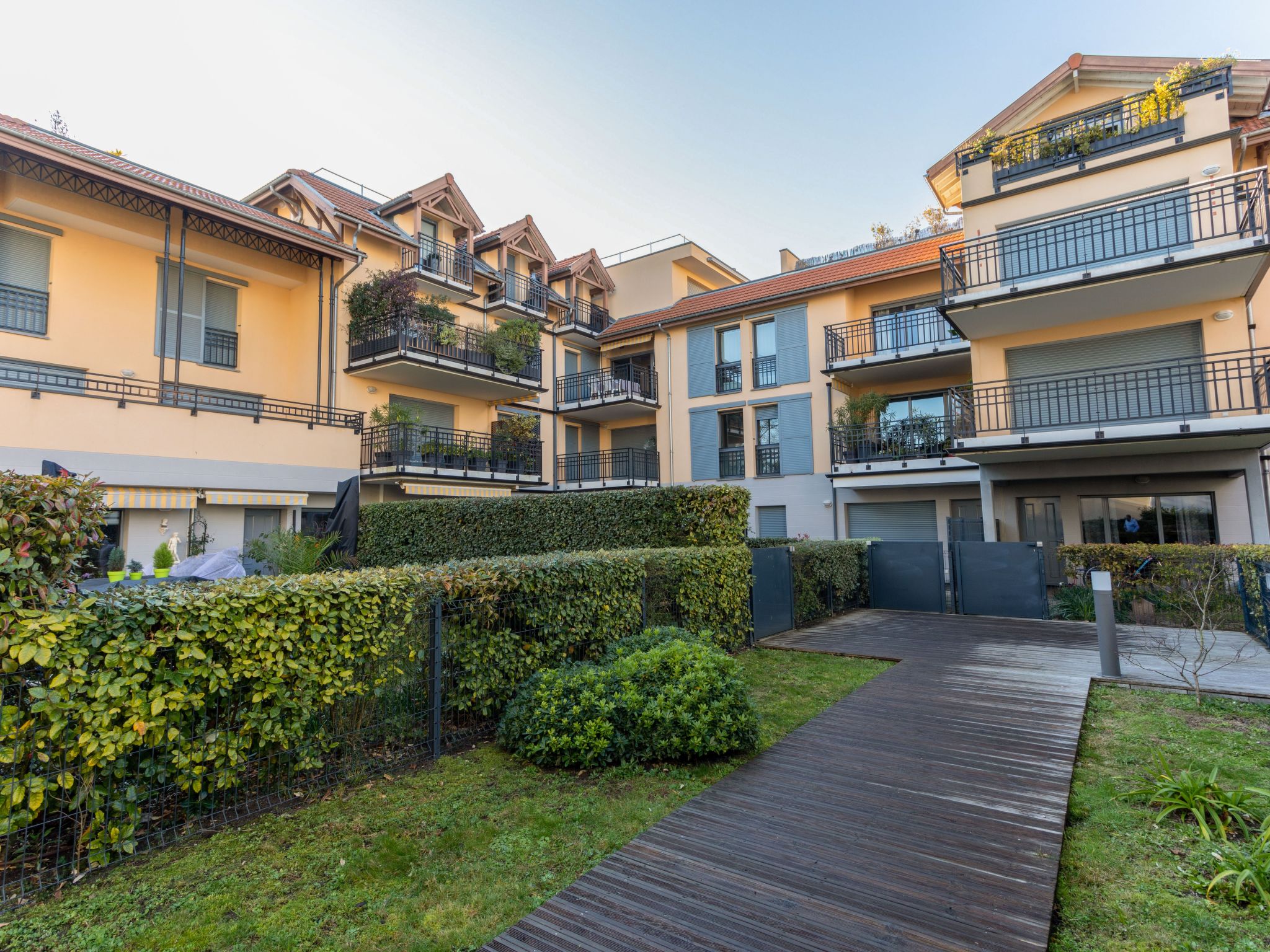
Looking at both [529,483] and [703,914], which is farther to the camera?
[529,483]

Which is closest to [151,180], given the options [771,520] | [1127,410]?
[771,520]

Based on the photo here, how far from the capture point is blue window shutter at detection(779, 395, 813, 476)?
777 inches

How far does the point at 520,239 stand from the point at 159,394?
13.4 metres

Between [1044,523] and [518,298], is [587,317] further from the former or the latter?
[1044,523]

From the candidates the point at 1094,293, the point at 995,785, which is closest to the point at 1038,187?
the point at 1094,293

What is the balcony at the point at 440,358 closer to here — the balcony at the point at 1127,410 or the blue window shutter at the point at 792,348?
the blue window shutter at the point at 792,348

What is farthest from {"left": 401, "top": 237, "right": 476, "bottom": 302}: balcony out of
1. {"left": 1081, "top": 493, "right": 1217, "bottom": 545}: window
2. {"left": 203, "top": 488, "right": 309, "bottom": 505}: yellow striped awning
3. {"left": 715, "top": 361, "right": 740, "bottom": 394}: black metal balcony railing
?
{"left": 1081, "top": 493, "right": 1217, "bottom": 545}: window

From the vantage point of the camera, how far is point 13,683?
111 inches

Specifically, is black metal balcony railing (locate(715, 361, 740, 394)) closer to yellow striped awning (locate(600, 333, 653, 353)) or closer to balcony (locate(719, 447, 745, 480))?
balcony (locate(719, 447, 745, 480))

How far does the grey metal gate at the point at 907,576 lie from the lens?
11883mm

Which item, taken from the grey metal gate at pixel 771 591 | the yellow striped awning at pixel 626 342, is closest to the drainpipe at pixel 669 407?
the yellow striped awning at pixel 626 342

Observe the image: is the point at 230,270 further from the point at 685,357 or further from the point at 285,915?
the point at 285,915

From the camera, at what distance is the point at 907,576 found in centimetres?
1222

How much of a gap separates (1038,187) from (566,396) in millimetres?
15981
